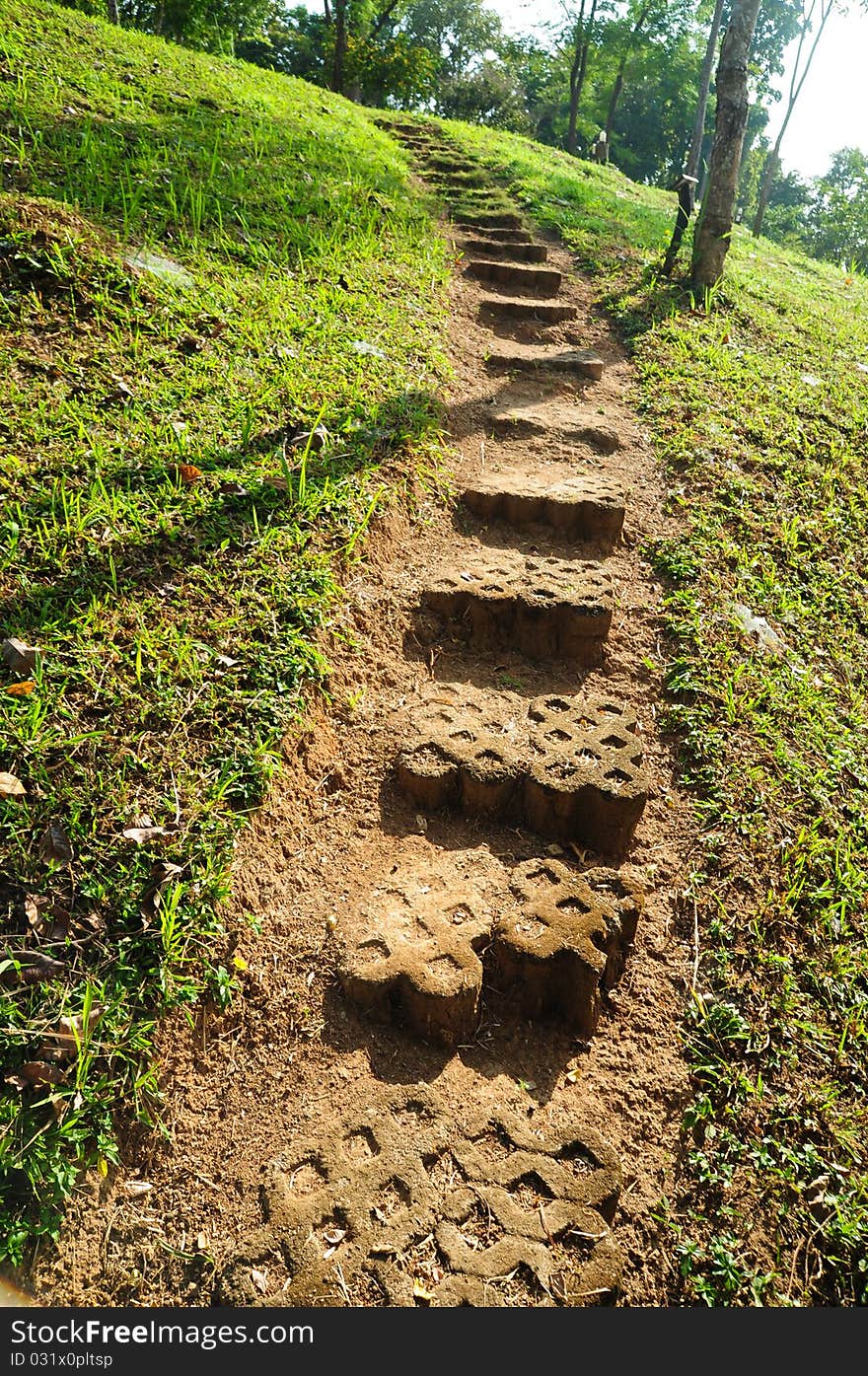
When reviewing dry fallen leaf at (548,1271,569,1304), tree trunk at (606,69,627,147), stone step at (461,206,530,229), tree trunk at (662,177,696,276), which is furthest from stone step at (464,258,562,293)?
tree trunk at (606,69,627,147)

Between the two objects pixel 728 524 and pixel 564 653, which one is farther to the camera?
pixel 728 524

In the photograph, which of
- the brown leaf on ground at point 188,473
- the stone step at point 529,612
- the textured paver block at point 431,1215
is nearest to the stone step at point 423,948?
the textured paver block at point 431,1215

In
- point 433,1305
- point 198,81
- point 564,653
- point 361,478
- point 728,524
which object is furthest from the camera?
point 198,81

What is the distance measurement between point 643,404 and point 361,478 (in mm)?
2343

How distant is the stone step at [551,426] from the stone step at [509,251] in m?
2.77

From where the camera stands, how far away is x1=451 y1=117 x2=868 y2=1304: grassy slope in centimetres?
188

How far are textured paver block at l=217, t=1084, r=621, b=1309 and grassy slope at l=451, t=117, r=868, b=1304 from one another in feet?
0.83

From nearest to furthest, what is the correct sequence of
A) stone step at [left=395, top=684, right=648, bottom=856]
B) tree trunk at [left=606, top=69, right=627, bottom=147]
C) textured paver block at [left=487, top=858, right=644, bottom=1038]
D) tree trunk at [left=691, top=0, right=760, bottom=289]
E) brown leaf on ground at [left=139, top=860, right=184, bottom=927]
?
brown leaf on ground at [left=139, top=860, right=184, bottom=927], textured paver block at [left=487, top=858, right=644, bottom=1038], stone step at [left=395, top=684, right=648, bottom=856], tree trunk at [left=691, top=0, right=760, bottom=289], tree trunk at [left=606, top=69, right=627, bottom=147]

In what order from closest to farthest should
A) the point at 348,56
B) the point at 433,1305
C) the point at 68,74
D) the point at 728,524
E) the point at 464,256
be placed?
1. the point at 433,1305
2. the point at 728,524
3. the point at 68,74
4. the point at 464,256
5. the point at 348,56

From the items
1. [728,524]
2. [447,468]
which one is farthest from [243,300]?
[728,524]

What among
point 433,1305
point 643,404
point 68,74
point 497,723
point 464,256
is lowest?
point 433,1305

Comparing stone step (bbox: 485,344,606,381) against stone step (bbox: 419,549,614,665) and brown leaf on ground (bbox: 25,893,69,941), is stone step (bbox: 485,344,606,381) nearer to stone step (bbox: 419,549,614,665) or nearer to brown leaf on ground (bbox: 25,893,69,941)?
stone step (bbox: 419,549,614,665)

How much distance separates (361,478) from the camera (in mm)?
3486

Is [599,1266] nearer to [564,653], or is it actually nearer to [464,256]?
[564,653]
